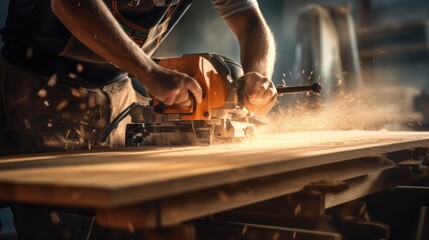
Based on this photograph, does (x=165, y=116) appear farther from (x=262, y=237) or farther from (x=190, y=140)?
(x=262, y=237)

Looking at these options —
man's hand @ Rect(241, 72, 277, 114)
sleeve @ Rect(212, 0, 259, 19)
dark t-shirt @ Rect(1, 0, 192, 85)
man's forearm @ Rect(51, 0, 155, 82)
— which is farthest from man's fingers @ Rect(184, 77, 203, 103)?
sleeve @ Rect(212, 0, 259, 19)

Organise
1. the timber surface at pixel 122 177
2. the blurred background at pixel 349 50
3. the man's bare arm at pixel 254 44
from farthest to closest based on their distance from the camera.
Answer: the blurred background at pixel 349 50 < the man's bare arm at pixel 254 44 < the timber surface at pixel 122 177

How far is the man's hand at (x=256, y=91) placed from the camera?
2.02 metres

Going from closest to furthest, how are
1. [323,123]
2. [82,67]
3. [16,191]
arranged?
[16,191], [82,67], [323,123]

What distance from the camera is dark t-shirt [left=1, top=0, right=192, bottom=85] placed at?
6.90ft

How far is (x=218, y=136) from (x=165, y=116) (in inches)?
8.5

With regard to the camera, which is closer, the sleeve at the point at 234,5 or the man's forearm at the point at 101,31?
the man's forearm at the point at 101,31

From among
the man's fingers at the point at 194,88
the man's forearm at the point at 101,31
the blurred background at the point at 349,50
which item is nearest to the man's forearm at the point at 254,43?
the man's fingers at the point at 194,88

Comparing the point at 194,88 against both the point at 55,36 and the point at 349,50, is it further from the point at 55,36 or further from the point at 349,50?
the point at 349,50

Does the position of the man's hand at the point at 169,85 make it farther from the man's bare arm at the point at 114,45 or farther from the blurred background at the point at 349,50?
the blurred background at the point at 349,50

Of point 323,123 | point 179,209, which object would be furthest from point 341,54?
point 179,209

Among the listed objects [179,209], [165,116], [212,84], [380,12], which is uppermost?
[380,12]

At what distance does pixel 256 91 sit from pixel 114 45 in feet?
2.01

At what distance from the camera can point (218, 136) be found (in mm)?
1984
